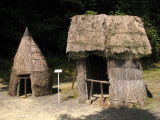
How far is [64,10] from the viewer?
25.8 meters

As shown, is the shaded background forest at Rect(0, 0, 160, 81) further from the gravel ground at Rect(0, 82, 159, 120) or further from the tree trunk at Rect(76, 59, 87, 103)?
the tree trunk at Rect(76, 59, 87, 103)

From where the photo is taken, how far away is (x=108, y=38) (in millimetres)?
8852

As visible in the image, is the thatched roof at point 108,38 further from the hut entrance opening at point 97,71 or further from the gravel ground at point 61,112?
the hut entrance opening at point 97,71

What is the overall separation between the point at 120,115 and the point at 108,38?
3.63 m

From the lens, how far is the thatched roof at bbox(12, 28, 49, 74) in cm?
1098

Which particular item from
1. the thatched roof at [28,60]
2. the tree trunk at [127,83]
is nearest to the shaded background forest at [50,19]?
the thatched roof at [28,60]

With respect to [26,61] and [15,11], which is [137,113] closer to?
[26,61]

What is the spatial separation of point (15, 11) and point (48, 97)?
14099 millimetres

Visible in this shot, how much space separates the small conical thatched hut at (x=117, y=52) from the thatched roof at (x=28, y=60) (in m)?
3.07

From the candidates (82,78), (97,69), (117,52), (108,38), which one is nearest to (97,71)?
(97,69)

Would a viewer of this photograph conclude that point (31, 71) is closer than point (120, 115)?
No

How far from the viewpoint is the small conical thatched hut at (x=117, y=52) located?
27.3 feet

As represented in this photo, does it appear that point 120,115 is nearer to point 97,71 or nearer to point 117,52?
point 117,52

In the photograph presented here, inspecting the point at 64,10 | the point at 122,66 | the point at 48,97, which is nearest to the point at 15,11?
the point at 64,10
